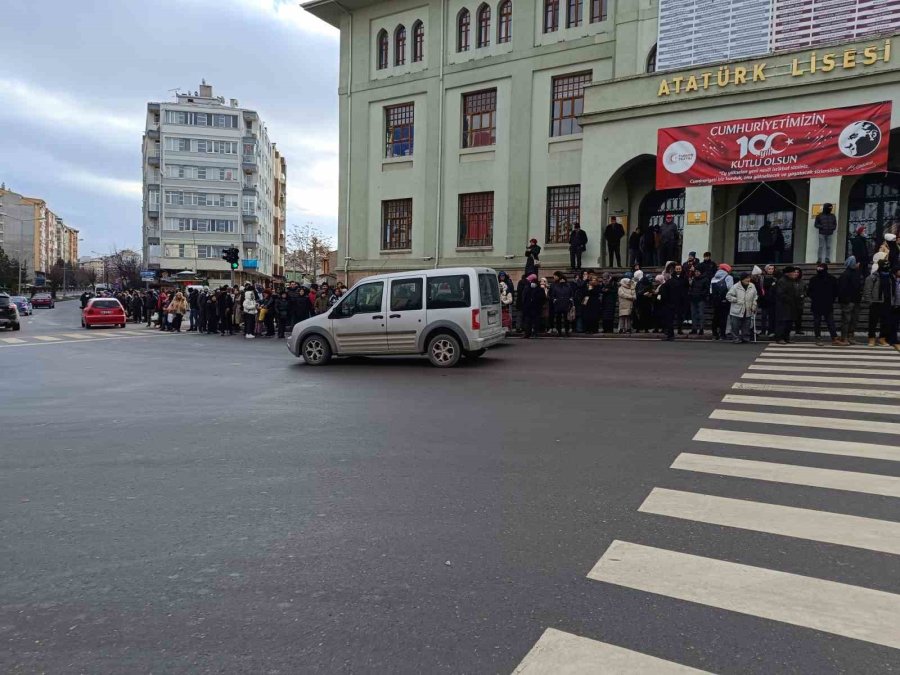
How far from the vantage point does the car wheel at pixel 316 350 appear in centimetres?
1323

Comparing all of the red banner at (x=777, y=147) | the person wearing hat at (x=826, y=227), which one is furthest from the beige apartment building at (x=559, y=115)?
the person wearing hat at (x=826, y=227)

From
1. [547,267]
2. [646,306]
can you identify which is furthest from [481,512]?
[547,267]

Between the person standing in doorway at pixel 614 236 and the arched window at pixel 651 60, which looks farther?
the arched window at pixel 651 60

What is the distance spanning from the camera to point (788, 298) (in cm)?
1436

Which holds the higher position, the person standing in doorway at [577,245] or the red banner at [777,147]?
the red banner at [777,147]

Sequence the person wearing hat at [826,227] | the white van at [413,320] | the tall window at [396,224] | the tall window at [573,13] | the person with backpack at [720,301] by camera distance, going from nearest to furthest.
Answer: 1. the white van at [413,320]
2. the person with backpack at [720,301]
3. the person wearing hat at [826,227]
4. the tall window at [573,13]
5. the tall window at [396,224]

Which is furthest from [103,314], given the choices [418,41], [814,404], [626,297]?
[814,404]

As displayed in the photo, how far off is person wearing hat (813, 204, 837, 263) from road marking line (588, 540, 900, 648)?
697 inches

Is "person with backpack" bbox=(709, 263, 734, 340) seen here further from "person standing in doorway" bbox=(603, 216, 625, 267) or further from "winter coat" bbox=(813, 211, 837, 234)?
"person standing in doorway" bbox=(603, 216, 625, 267)

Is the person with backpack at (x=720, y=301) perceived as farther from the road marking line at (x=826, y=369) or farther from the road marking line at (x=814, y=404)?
the road marking line at (x=814, y=404)

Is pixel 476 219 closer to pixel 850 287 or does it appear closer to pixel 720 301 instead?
pixel 720 301

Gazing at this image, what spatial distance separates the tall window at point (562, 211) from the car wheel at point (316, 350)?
14.5 metres

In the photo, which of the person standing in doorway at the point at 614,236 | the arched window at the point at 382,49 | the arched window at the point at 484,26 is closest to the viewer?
the person standing in doorway at the point at 614,236

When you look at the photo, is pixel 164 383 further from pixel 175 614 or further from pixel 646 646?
pixel 646 646
